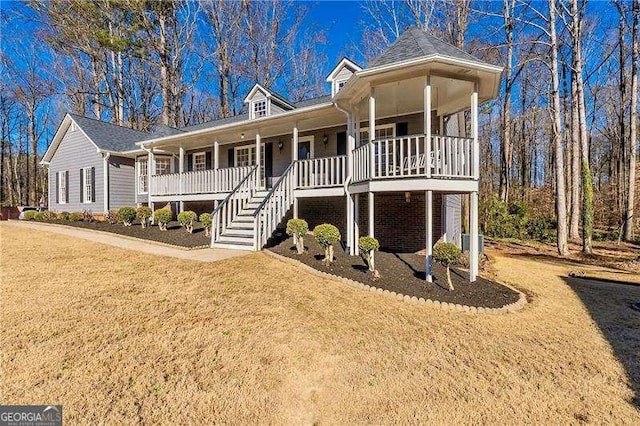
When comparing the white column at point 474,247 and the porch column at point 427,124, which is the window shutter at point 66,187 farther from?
the white column at point 474,247

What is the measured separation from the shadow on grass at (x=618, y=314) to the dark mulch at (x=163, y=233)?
9.23 m

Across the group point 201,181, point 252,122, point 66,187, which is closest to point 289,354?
point 252,122

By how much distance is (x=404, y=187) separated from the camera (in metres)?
6.99

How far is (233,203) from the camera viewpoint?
10500 millimetres

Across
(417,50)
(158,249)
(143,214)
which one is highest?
(417,50)

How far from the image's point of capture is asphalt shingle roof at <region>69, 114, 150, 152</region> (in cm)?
1616

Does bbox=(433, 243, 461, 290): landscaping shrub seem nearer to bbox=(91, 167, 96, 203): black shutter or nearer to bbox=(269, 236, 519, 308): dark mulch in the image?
bbox=(269, 236, 519, 308): dark mulch

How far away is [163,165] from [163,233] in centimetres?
660

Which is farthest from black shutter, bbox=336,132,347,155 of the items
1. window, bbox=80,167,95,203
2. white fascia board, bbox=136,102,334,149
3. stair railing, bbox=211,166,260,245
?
window, bbox=80,167,95,203

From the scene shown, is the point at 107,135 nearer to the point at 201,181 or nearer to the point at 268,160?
the point at 201,181

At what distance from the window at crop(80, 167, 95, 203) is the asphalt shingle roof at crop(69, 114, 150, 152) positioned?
5.30 feet

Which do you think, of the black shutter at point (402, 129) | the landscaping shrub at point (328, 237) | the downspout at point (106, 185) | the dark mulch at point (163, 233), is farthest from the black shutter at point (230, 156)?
the landscaping shrub at point (328, 237)

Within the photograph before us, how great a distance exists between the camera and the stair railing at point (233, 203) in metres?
9.54

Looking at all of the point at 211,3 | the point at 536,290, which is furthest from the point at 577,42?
the point at 211,3
